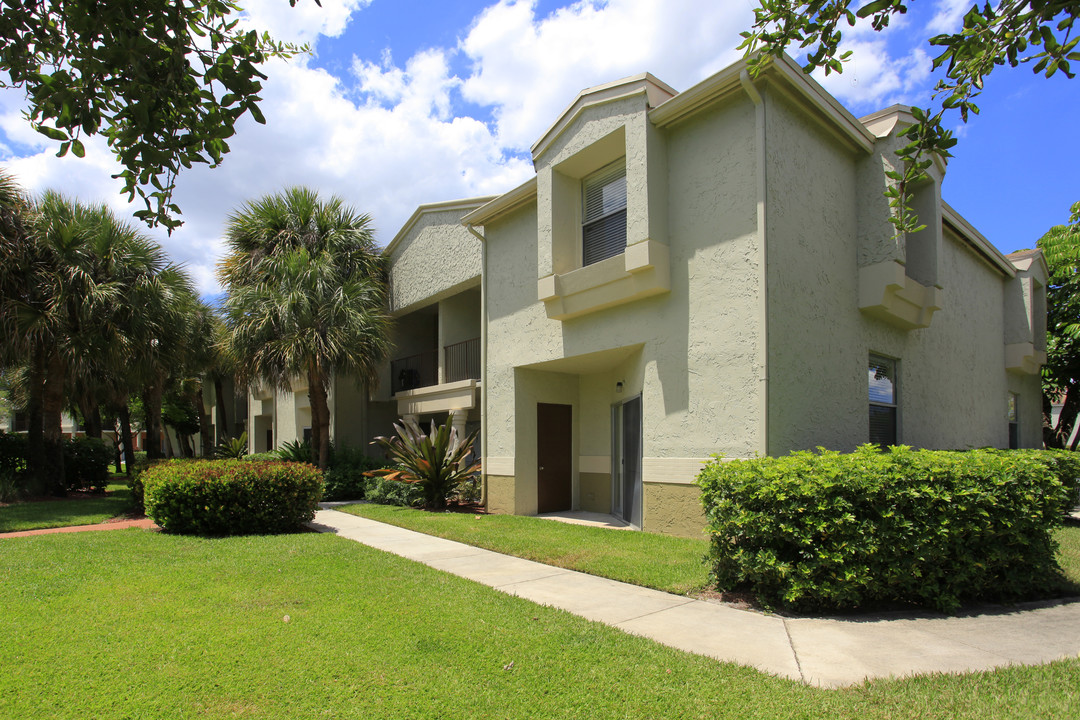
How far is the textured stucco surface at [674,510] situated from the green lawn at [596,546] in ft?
0.57

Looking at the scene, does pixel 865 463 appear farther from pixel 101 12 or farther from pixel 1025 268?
pixel 1025 268

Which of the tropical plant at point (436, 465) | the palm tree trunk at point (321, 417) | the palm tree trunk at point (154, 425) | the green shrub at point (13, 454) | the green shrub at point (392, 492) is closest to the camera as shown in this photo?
the tropical plant at point (436, 465)

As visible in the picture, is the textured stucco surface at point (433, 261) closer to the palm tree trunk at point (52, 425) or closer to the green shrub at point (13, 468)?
the palm tree trunk at point (52, 425)

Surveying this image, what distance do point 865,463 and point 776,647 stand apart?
1.99m

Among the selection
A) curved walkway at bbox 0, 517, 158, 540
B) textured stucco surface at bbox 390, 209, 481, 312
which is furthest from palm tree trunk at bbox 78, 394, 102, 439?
curved walkway at bbox 0, 517, 158, 540

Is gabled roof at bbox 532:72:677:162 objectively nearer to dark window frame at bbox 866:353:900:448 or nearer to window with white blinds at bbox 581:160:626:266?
window with white blinds at bbox 581:160:626:266

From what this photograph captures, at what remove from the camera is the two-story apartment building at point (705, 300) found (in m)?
8.83

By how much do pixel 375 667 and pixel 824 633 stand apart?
3.51m

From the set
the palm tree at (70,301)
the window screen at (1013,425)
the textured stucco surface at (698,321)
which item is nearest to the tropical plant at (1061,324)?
the window screen at (1013,425)

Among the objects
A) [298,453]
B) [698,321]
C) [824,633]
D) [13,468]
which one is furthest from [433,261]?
[824,633]

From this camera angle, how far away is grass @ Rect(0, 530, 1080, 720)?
3.67 meters

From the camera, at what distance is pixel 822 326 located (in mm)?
9391

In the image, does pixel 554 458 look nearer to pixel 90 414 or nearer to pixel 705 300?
pixel 705 300

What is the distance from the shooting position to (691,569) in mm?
7281
